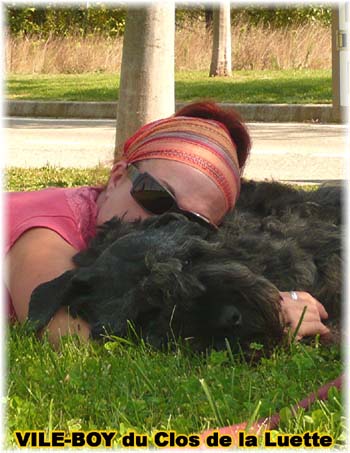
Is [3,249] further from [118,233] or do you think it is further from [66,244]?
[118,233]

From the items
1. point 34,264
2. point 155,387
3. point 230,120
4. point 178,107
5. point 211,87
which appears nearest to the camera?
point 155,387

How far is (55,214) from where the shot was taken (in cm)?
445

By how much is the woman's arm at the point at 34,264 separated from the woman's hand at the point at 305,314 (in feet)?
2.90

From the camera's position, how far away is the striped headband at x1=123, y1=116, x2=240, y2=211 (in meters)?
4.47

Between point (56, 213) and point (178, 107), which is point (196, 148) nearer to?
point (56, 213)

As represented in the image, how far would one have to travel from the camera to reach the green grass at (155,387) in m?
3.12

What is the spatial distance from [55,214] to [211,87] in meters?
15.1

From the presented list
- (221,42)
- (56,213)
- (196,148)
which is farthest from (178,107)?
(56,213)

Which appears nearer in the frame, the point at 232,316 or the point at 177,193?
Result: the point at 232,316

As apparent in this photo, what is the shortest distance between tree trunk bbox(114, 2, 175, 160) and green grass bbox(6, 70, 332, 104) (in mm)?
6460

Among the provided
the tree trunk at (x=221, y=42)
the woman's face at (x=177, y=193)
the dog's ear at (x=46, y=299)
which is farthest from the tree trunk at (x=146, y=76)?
the tree trunk at (x=221, y=42)

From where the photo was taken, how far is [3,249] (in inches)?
173

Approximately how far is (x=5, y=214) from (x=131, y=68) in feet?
16.0

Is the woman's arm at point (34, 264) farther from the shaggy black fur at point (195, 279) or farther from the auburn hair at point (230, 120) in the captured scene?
the auburn hair at point (230, 120)
